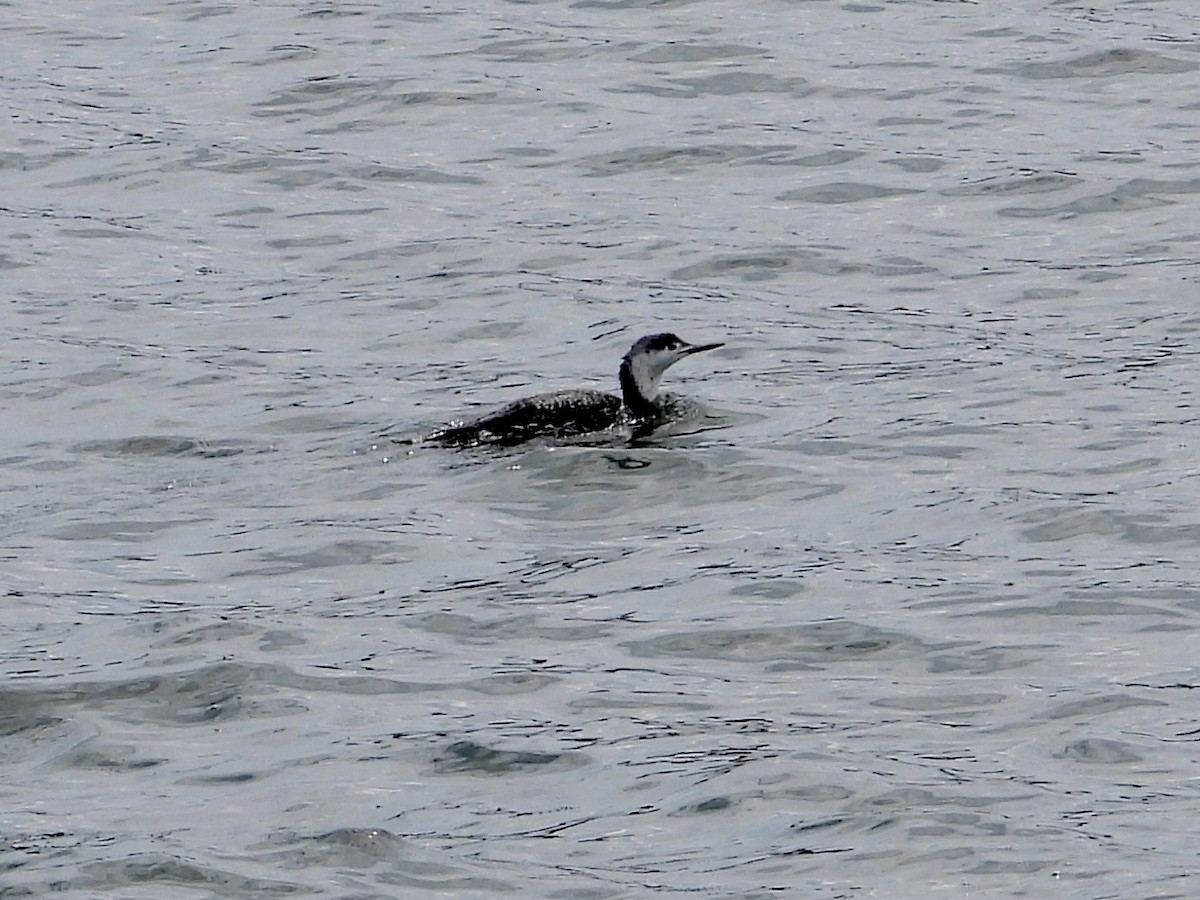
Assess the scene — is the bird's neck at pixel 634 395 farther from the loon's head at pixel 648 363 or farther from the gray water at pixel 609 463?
the gray water at pixel 609 463

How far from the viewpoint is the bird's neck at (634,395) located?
15.0 m

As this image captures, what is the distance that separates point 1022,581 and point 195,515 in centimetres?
404

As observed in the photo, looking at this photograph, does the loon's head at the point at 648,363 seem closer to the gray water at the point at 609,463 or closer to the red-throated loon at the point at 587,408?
the red-throated loon at the point at 587,408

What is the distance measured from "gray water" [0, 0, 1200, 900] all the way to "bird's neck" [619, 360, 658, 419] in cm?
33

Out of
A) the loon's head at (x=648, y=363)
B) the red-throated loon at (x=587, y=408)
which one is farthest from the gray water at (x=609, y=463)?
the loon's head at (x=648, y=363)

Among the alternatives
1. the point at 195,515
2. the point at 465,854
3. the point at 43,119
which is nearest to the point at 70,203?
the point at 43,119

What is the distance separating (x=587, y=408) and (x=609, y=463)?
639mm

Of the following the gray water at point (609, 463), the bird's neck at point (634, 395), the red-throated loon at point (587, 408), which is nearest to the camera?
the gray water at point (609, 463)

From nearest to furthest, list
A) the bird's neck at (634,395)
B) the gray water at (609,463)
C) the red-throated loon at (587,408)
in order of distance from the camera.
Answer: the gray water at (609,463) < the red-throated loon at (587,408) < the bird's neck at (634,395)

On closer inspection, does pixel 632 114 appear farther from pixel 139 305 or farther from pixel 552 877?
pixel 552 877

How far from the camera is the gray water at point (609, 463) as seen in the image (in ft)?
30.3

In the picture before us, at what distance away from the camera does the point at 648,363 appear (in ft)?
49.8

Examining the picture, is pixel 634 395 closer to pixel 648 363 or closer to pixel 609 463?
pixel 648 363

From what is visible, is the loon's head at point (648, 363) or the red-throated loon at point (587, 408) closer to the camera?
the red-throated loon at point (587, 408)
